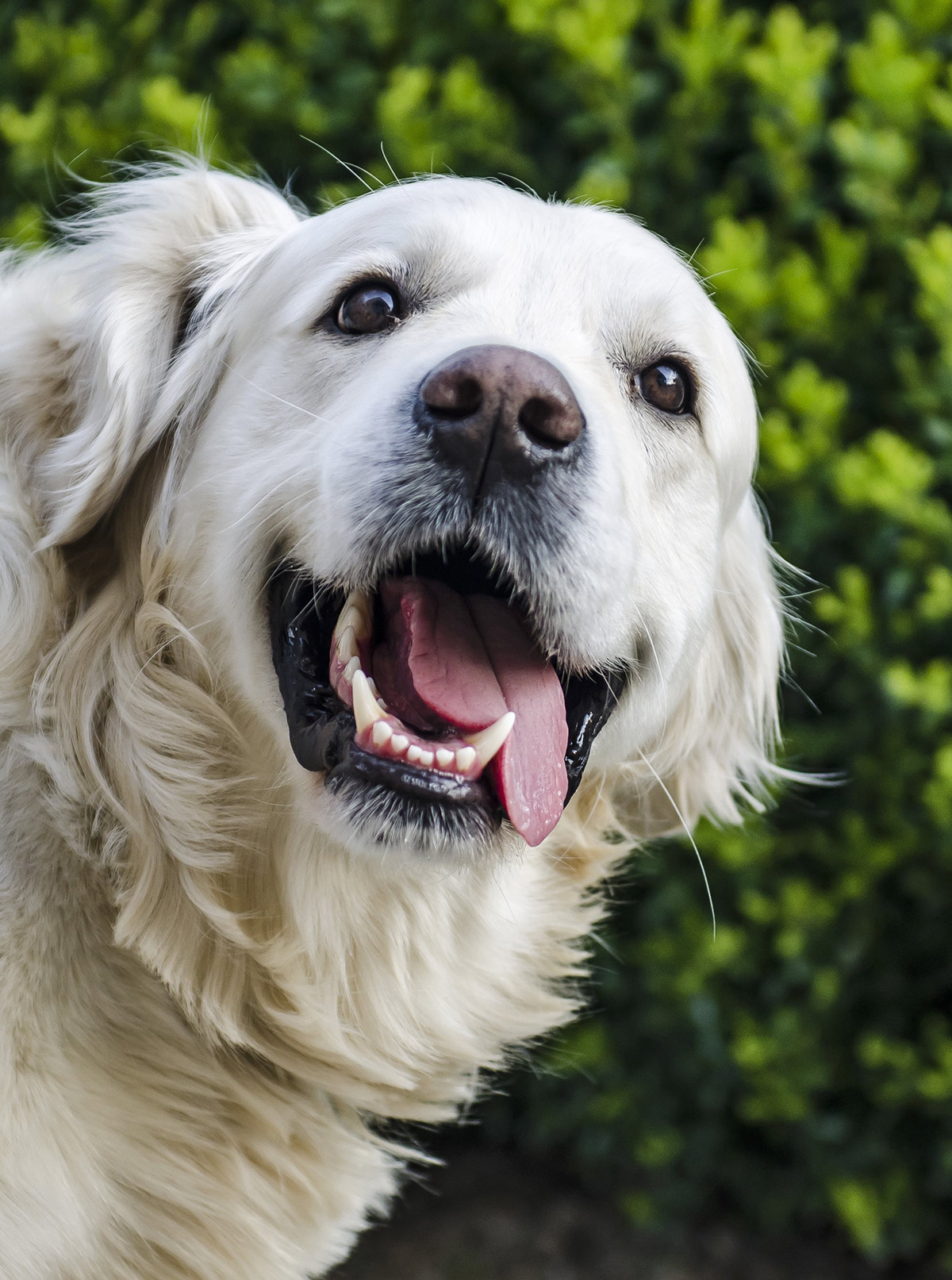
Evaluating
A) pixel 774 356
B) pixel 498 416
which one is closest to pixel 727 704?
pixel 774 356

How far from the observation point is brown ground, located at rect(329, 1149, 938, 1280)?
3535 mm

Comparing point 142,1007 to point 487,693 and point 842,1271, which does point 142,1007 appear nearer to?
point 487,693

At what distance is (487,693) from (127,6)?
102 inches

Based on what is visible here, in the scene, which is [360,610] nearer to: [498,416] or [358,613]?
[358,613]

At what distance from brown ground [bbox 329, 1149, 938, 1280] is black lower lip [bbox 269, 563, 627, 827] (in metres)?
2.18

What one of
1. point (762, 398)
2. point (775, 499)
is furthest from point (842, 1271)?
point (762, 398)

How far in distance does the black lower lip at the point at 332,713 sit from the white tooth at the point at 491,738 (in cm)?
5

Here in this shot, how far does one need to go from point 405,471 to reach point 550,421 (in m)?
0.23

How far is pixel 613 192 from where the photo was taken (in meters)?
2.88

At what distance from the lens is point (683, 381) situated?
219 centimetres

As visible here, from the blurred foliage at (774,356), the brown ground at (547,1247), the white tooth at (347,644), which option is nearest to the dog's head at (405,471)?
the white tooth at (347,644)

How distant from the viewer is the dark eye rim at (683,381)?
7.02 feet

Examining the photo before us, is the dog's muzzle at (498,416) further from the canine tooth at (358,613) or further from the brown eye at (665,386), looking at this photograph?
the brown eye at (665,386)

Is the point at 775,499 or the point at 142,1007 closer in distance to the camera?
the point at 142,1007
